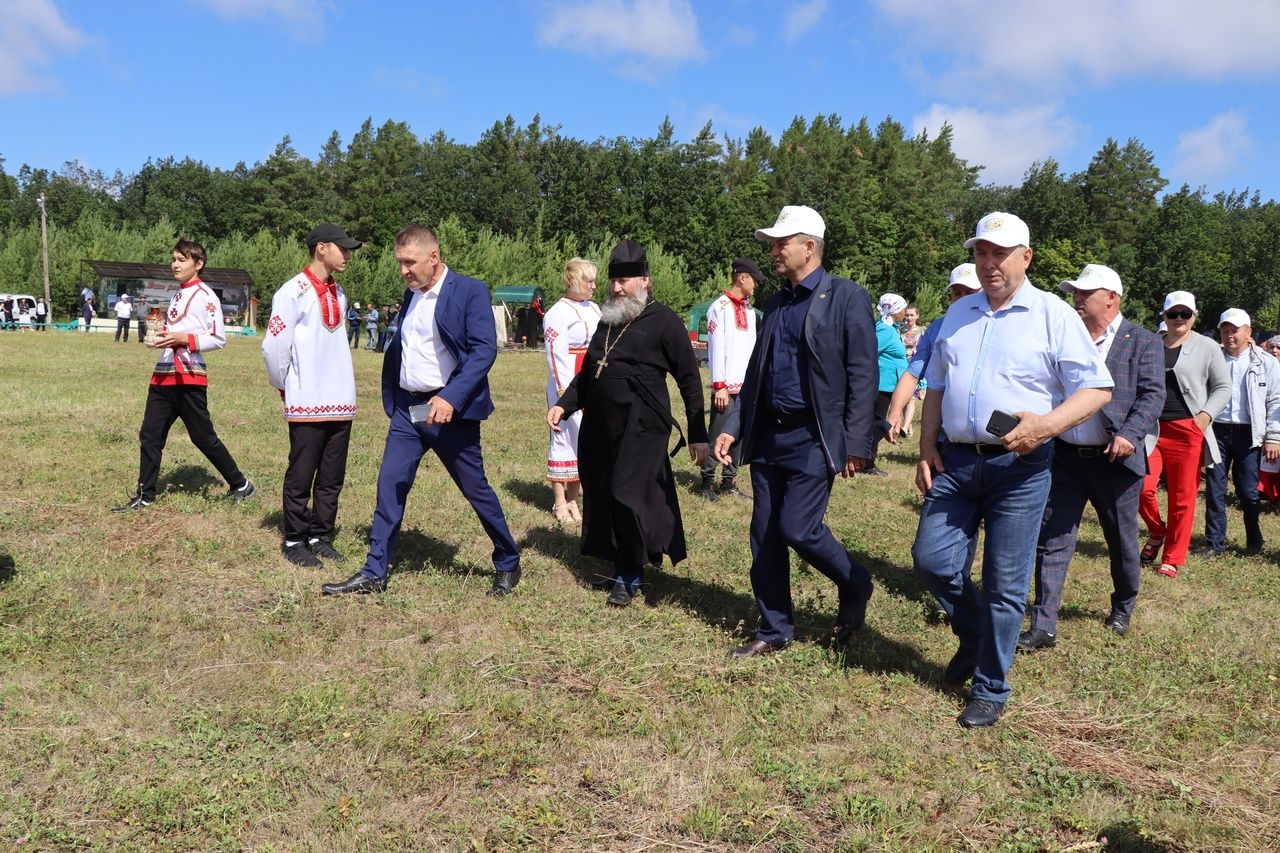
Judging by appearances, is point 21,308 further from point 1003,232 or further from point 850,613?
point 1003,232

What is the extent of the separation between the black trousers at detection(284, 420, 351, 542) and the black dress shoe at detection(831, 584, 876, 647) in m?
3.36

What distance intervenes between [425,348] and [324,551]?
169cm

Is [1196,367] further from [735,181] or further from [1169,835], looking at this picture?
[735,181]

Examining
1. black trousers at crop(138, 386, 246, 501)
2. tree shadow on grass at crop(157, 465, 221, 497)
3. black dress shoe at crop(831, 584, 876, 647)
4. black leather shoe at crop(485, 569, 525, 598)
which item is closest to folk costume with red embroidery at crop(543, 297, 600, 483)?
black leather shoe at crop(485, 569, 525, 598)

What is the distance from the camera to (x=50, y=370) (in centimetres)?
1900

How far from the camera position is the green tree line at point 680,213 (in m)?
58.3

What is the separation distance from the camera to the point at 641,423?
5930mm

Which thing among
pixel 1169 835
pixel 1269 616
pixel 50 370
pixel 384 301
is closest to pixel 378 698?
pixel 1169 835

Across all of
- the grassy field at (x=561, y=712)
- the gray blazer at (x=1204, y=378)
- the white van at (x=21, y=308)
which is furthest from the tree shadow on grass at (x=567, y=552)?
the white van at (x=21, y=308)

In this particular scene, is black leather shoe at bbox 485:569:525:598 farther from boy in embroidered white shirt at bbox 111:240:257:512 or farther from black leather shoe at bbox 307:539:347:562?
boy in embroidered white shirt at bbox 111:240:257:512

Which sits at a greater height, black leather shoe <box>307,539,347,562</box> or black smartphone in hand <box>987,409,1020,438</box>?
black smartphone in hand <box>987,409,1020,438</box>

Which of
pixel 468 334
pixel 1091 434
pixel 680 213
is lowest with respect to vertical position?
pixel 1091 434

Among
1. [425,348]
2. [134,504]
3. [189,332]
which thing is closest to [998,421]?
[425,348]

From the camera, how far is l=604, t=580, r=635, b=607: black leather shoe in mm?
5793
